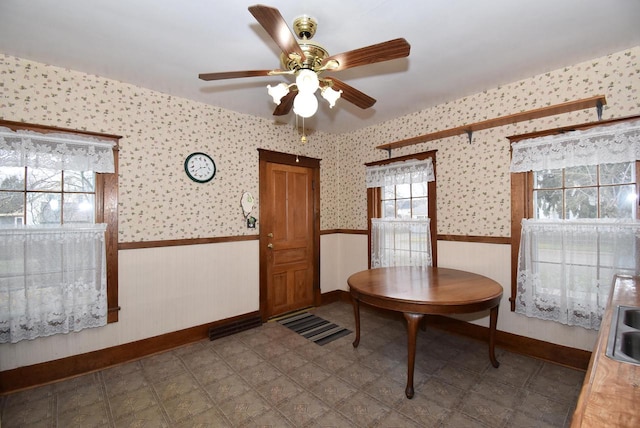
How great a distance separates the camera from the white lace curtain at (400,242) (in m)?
3.31

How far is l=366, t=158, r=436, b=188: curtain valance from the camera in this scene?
3.27 metres

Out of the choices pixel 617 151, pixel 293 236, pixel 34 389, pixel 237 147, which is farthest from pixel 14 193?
pixel 617 151

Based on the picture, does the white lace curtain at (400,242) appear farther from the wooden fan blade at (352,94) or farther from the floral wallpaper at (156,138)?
the wooden fan blade at (352,94)

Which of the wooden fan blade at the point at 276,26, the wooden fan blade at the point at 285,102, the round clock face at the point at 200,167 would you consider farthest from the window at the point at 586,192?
the round clock face at the point at 200,167

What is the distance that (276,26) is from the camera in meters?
1.25

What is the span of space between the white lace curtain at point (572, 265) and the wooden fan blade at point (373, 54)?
207 cm

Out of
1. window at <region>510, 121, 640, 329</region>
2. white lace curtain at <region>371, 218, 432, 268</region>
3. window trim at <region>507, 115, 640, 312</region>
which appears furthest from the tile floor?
white lace curtain at <region>371, 218, 432, 268</region>

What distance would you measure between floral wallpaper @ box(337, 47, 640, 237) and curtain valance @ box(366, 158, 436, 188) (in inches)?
5.4

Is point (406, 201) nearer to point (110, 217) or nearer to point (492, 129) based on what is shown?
point (492, 129)

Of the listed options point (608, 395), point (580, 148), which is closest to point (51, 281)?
point (608, 395)

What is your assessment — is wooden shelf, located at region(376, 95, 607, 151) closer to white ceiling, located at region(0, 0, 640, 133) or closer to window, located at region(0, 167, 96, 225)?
white ceiling, located at region(0, 0, 640, 133)

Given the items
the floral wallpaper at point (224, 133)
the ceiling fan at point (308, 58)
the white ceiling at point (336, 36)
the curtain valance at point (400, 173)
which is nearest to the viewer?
the ceiling fan at point (308, 58)

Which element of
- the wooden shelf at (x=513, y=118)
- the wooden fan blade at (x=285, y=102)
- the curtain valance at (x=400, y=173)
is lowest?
the curtain valance at (x=400, y=173)

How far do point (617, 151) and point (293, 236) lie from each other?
10.6ft
